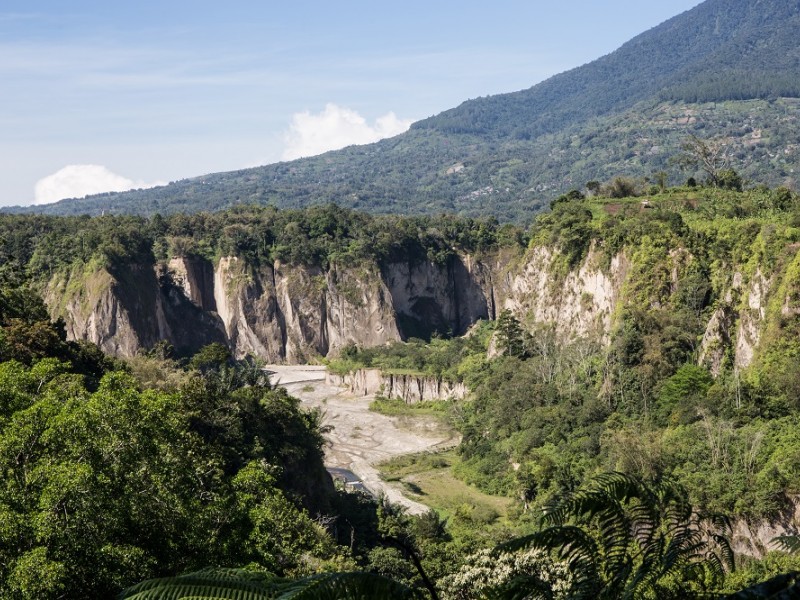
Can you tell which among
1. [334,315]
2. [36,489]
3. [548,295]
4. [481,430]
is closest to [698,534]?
[36,489]

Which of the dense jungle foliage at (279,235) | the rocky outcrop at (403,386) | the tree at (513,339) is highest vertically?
the dense jungle foliage at (279,235)

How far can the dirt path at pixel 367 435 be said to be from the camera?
206 ft

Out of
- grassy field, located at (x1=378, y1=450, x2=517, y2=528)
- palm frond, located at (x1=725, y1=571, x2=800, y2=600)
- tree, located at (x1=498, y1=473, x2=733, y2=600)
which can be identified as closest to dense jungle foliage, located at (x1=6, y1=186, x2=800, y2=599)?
tree, located at (x1=498, y1=473, x2=733, y2=600)

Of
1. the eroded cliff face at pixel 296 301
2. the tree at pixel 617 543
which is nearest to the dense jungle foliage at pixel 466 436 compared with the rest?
the tree at pixel 617 543

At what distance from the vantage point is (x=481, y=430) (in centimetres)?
6450

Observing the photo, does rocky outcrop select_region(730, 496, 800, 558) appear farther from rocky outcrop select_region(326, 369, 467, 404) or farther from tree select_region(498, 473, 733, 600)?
rocky outcrop select_region(326, 369, 467, 404)

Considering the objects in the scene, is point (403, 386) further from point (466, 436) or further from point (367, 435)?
point (466, 436)

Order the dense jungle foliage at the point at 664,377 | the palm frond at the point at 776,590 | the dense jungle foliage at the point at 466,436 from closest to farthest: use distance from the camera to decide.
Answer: the palm frond at the point at 776,590
the dense jungle foliage at the point at 466,436
the dense jungle foliage at the point at 664,377

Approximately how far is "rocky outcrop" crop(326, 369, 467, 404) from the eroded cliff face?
30.5 ft

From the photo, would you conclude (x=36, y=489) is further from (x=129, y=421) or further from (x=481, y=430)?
(x=481, y=430)

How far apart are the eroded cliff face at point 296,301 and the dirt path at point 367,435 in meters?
13.5

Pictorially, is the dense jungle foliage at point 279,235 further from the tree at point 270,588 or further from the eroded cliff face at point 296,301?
the tree at point 270,588

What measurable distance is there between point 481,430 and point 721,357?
1954 centimetres

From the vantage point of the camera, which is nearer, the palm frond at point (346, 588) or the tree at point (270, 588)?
the palm frond at point (346, 588)
